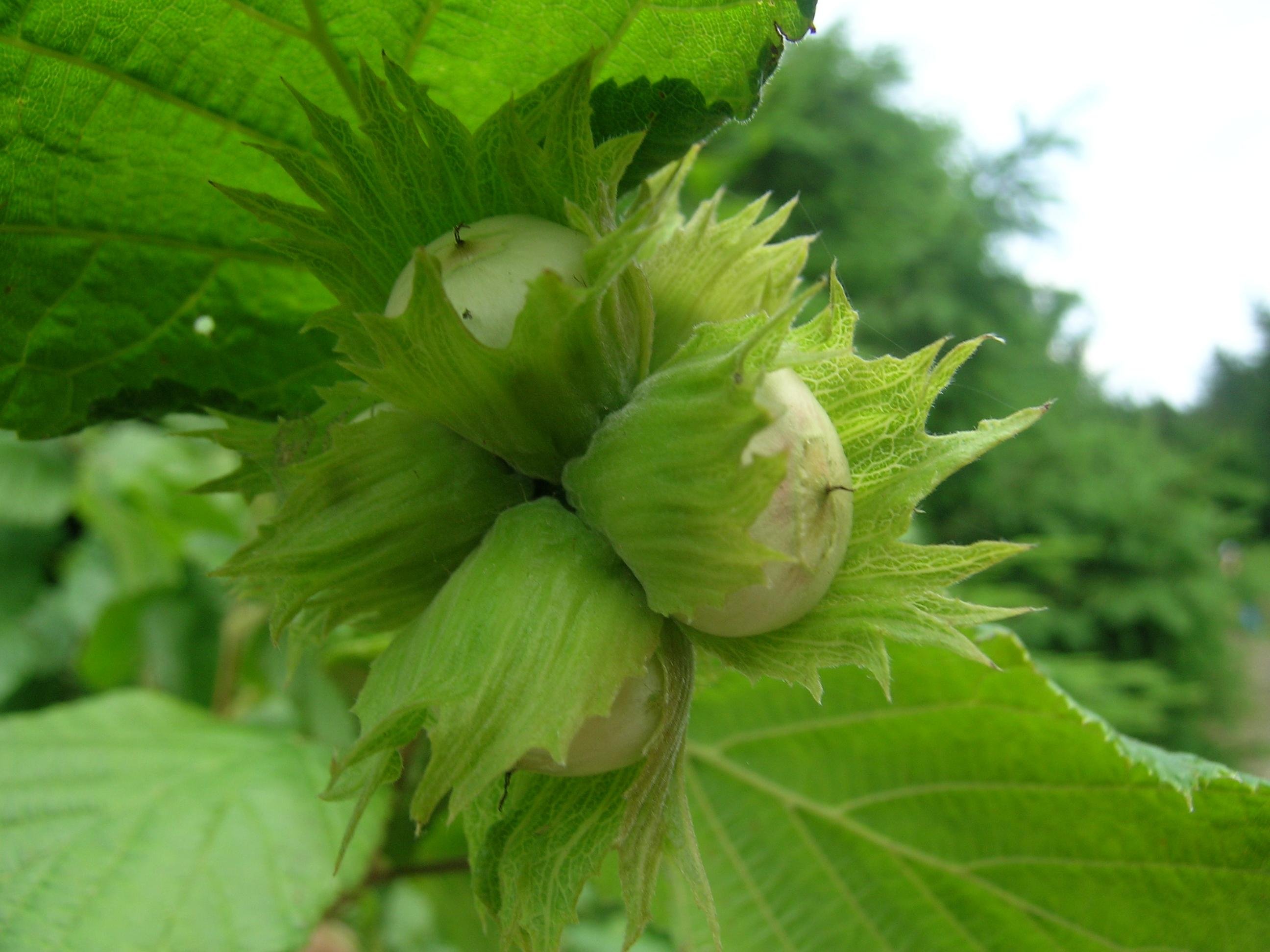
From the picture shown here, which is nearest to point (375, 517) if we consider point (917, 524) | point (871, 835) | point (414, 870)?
point (871, 835)

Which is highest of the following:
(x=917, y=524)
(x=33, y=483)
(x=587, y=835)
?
(x=587, y=835)

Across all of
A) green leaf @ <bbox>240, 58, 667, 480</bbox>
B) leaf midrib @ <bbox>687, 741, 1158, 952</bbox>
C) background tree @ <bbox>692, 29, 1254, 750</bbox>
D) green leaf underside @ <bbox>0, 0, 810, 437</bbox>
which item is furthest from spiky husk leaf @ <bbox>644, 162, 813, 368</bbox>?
background tree @ <bbox>692, 29, 1254, 750</bbox>

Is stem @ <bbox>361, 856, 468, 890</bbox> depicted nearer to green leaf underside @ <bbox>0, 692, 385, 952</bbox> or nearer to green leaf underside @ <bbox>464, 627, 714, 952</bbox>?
green leaf underside @ <bbox>0, 692, 385, 952</bbox>

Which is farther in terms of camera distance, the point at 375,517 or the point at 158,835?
the point at 158,835

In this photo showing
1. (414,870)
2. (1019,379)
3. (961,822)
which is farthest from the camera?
(1019,379)

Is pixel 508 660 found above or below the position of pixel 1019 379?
above

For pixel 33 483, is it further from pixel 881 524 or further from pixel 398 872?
pixel 881 524

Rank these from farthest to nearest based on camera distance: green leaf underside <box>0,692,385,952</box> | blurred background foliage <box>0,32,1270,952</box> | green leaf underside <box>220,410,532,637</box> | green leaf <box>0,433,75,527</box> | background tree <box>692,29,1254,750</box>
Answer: background tree <box>692,29,1254,750</box> < green leaf <box>0,433,75,527</box> < blurred background foliage <box>0,32,1270,952</box> < green leaf underside <box>0,692,385,952</box> < green leaf underside <box>220,410,532,637</box>

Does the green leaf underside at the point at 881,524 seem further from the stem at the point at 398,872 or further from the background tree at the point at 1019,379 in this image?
the background tree at the point at 1019,379
